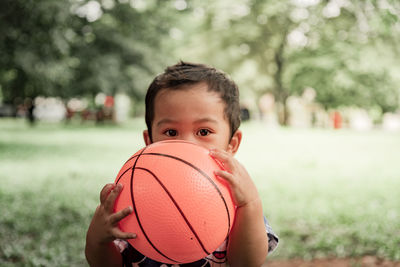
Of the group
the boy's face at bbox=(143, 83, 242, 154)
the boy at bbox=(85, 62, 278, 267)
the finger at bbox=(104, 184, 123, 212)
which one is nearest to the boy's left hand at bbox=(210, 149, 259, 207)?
the boy at bbox=(85, 62, 278, 267)

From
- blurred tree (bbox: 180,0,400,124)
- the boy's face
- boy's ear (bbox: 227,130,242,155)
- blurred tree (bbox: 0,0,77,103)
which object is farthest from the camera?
blurred tree (bbox: 180,0,400,124)

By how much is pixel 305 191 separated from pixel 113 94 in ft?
67.3

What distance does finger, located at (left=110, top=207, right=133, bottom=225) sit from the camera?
6.34ft

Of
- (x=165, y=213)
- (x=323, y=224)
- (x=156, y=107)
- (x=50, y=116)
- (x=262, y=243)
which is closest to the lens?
(x=165, y=213)

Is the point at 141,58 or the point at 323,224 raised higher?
the point at 141,58

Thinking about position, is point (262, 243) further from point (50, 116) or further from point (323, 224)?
point (50, 116)

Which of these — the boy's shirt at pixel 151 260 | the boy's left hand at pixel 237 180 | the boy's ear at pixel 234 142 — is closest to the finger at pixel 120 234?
the boy's shirt at pixel 151 260

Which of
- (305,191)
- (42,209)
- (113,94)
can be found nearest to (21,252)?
(42,209)

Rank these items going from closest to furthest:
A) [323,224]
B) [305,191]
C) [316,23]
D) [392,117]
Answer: [323,224]
[305,191]
[316,23]
[392,117]

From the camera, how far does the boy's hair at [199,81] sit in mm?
2361

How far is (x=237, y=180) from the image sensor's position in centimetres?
204

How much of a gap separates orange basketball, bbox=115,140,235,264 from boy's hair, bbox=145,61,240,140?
0.47m

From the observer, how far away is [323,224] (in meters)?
5.61

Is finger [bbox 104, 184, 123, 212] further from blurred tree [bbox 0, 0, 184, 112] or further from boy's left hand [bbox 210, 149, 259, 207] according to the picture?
blurred tree [bbox 0, 0, 184, 112]
